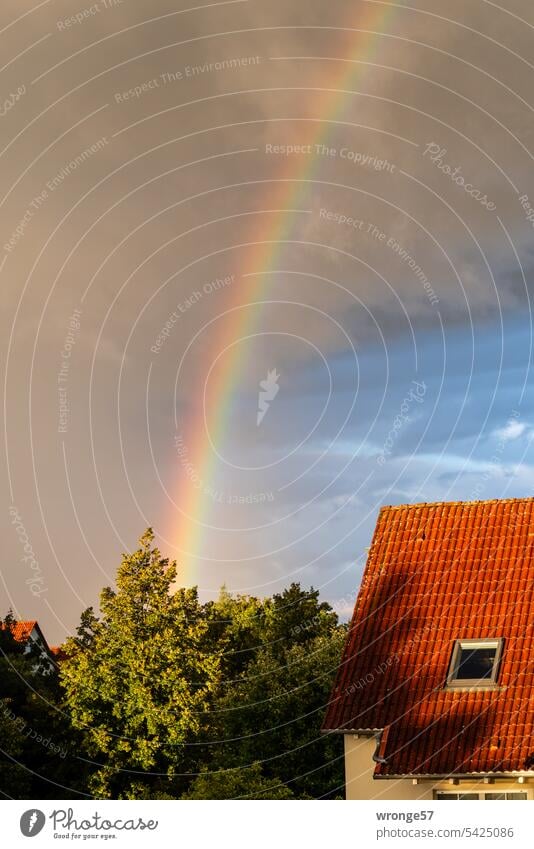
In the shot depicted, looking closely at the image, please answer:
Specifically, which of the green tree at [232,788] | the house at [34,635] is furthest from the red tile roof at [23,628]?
the green tree at [232,788]

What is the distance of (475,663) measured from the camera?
85.4 ft

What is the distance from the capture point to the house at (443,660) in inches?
948

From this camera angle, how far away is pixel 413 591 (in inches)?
1117

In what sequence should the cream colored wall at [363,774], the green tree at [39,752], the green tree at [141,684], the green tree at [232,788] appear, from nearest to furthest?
the cream colored wall at [363,774] < the green tree at [232,788] < the green tree at [141,684] < the green tree at [39,752]

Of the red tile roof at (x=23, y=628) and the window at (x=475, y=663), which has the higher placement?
the red tile roof at (x=23, y=628)

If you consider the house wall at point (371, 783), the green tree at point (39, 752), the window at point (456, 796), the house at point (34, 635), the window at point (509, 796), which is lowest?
the window at point (509, 796)

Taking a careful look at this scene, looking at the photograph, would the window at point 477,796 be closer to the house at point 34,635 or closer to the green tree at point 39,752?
the green tree at point 39,752

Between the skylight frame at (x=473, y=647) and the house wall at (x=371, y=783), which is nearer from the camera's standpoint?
the house wall at (x=371, y=783)
